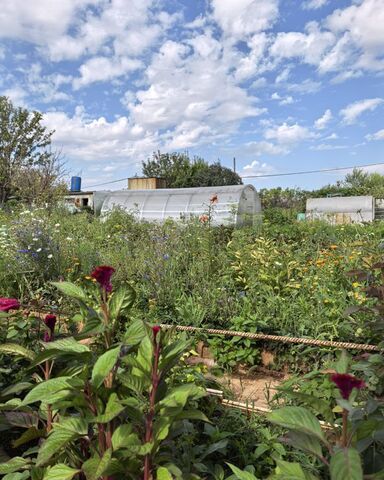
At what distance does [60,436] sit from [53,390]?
0.46 feet

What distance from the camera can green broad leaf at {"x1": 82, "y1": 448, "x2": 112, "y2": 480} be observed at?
3.95 ft

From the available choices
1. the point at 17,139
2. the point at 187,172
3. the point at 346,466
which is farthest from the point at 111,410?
the point at 187,172

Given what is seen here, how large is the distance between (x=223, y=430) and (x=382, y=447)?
0.81 metres

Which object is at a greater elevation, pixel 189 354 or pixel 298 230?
pixel 298 230

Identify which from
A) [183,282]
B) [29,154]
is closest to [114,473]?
[183,282]

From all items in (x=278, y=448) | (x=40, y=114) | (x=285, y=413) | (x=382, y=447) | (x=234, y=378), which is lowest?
(x=234, y=378)

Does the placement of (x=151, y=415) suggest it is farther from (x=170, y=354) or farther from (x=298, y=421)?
(x=298, y=421)

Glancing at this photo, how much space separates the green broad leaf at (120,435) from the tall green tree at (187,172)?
32097mm

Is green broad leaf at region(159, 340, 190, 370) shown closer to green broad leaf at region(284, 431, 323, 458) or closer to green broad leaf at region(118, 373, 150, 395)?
green broad leaf at region(118, 373, 150, 395)

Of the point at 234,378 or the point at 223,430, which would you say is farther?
Result: the point at 234,378

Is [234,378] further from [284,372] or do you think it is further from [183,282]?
[183,282]

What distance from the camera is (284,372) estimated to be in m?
3.50

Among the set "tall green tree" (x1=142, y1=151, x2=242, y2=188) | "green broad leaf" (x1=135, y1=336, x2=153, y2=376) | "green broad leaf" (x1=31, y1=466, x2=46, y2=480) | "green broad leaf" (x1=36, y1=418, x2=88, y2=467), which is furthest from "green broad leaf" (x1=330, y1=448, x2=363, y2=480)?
"tall green tree" (x1=142, y1=151, x2=242, y2=188)

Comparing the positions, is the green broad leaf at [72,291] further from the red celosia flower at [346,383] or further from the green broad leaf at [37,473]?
the red celosia flower at [346,383]
